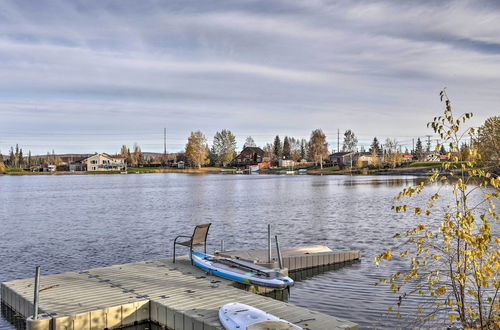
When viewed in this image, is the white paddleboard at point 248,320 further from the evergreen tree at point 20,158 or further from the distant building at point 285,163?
the evergreen tree at point 20,158

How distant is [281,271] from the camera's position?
15.1 meters

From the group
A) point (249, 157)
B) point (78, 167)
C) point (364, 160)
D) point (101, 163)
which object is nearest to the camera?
point (364, 160)

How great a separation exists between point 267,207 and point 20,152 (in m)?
179

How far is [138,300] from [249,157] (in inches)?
6321

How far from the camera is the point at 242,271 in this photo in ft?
48.0

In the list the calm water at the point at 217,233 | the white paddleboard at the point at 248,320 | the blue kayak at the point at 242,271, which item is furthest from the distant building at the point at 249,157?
the white paddleboard at the point at 248,320

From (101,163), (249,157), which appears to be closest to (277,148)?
(249,157)

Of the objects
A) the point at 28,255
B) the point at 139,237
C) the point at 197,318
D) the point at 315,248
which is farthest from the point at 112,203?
the point at 197,318

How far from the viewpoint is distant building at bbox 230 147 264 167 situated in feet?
564

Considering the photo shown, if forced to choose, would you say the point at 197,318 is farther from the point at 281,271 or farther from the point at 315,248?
the point at 315,248

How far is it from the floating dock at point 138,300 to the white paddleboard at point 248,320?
28 centimetres

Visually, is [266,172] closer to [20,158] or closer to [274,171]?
[274,171]

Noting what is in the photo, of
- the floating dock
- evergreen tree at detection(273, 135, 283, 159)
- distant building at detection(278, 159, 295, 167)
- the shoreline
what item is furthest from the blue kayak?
evergreen tree at detection(273, 135, 283, 159)

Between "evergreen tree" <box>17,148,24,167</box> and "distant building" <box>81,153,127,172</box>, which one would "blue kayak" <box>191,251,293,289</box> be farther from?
"evergreen tree" <box>17,148,24,167</box>
